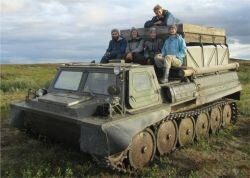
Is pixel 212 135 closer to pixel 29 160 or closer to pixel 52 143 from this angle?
pixel 52 143

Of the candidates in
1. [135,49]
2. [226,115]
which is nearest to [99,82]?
[135,49]

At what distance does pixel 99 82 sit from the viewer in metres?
8.84

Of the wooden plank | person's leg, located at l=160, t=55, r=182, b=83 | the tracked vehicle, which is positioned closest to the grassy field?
the tracked vehicle

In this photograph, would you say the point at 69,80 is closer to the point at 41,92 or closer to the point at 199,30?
the point at 41,92

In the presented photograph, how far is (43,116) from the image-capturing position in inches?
341

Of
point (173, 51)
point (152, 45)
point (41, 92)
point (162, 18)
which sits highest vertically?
point (162, 18)

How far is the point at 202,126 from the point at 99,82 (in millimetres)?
3478

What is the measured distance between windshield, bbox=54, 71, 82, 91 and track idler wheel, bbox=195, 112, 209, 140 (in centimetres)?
323

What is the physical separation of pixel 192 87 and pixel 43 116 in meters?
3.50

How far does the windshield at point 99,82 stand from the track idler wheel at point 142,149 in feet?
3.55

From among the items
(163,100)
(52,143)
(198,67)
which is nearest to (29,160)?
(52,143)

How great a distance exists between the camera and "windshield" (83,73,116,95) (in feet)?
28.3

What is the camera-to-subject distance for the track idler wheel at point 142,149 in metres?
8.12

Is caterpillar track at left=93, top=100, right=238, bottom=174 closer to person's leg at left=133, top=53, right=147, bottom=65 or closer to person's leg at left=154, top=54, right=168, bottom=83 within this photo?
person's leg at left=154, top=54, right=168, bottom=83
